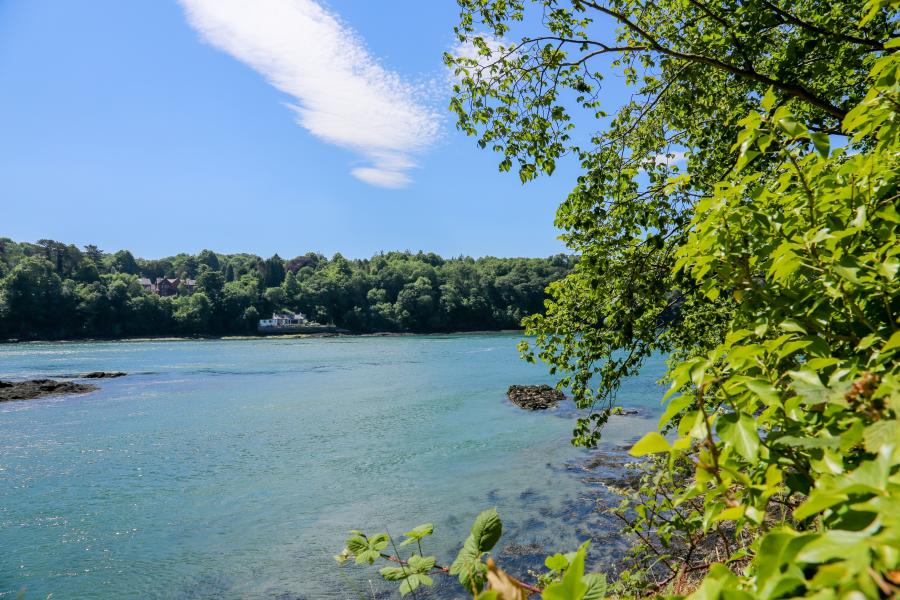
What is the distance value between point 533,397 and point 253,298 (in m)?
105

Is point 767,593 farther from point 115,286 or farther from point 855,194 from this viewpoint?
point 115,286

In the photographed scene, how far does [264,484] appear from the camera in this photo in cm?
1598

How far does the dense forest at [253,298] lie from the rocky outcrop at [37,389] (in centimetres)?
7502

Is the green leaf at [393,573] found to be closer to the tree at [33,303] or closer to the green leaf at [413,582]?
the green leaf at [413,582]

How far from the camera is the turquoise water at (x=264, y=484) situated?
1050 cm

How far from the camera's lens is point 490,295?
119 m

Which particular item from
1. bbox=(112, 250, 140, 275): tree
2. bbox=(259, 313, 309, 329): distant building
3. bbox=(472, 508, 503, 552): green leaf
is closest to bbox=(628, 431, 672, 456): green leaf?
bbox=(472, 508, 503, 552): green leaf

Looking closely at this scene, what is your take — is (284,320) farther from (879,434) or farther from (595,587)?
(879,434)

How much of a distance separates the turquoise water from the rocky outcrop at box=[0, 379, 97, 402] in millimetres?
2037

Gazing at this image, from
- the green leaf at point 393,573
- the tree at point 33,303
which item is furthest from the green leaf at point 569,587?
the tree at point 33,303

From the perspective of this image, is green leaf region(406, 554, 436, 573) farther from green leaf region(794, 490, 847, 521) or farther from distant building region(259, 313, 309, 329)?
distant building region(259, 313, 309, 329)

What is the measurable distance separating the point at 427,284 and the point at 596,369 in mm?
117294

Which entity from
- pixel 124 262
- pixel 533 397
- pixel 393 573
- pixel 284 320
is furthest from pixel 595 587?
pixel 124 262

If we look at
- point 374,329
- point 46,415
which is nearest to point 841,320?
point 46,415
